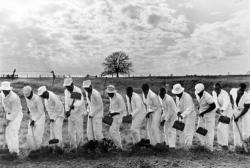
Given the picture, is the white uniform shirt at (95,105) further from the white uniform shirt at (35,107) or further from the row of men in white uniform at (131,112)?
the white uniform shirt at (35,107)

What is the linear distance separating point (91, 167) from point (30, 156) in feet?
6.56

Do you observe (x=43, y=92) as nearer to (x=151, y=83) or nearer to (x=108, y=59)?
(x=151, y=83)

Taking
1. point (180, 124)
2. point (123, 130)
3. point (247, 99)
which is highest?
point (247, 99)

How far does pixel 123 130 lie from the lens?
592 inches

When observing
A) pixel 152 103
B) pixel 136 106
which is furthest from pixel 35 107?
pixel 152 103

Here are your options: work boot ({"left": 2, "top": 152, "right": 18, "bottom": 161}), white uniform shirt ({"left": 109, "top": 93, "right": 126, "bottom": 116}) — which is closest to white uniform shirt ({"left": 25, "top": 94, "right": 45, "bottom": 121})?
work boot ({"left": 2, "top": 152, "right": 18, "bottom": 161})

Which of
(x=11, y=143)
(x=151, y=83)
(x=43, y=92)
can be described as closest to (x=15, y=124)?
(x=11, y=143)

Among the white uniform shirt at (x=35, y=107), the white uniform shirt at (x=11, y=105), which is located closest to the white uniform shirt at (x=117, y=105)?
the white uniform shirt at (x=35, y=107)

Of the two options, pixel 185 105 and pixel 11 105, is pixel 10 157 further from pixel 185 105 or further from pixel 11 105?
pixel 185 105

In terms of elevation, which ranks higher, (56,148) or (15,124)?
(15,124)

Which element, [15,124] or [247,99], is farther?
[247,99]

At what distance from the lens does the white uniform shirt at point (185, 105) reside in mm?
9514

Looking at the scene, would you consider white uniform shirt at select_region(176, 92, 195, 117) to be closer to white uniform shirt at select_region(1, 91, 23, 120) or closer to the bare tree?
white uniform shirt at select_region(1, 91, 23, 120)

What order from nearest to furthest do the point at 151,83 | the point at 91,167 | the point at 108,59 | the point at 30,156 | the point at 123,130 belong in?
1. the point at 91,167
2. the point at 30,156
3. the point at 123,130
4. the point at 151,83
5. the point at 108,59
